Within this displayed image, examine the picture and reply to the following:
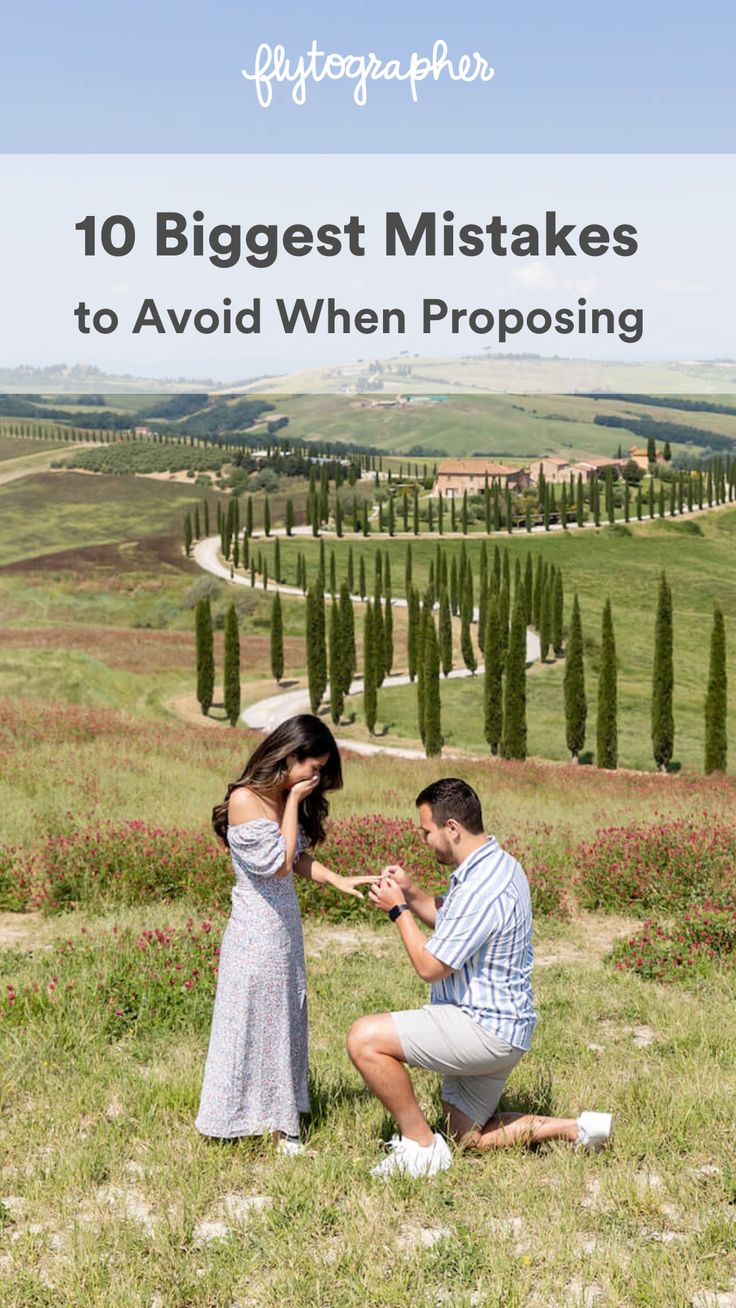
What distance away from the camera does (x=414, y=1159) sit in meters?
5.47

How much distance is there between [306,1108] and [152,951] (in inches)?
125

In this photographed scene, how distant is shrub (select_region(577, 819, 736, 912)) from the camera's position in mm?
12516

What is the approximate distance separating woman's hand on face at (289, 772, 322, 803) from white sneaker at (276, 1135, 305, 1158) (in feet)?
5.70

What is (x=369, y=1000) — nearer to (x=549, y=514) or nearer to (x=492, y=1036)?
(x=492, y=1036)

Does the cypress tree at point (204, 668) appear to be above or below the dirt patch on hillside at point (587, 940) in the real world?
below

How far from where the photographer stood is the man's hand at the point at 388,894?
5.61 meters

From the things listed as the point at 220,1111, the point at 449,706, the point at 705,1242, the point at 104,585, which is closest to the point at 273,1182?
the point at 220,1111

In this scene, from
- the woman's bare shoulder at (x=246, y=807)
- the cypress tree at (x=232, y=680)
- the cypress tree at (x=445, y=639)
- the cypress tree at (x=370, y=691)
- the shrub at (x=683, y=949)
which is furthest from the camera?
the cypress tree at (x=445, y=639)

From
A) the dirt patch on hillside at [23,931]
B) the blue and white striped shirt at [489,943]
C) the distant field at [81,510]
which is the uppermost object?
the blue and white striped shirt at [489,943]

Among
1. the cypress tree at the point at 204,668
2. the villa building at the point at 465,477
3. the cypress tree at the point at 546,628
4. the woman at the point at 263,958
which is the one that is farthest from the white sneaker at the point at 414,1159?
Result: the villa building at the point at 465,477

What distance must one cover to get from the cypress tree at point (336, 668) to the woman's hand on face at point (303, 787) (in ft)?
176

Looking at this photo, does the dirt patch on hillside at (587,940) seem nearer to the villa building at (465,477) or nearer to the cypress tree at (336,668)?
the cypress tree at (336,668)

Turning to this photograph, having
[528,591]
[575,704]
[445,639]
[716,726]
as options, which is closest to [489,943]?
[716,726]

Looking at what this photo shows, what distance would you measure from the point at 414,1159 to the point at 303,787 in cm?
188
